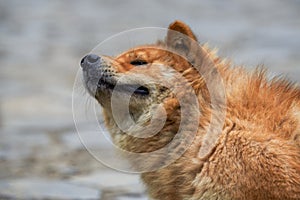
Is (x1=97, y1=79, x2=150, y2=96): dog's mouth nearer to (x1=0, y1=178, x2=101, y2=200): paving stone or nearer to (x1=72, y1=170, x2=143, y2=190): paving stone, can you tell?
(x1=0, y1=178, x2=101, y2=200): paving stone

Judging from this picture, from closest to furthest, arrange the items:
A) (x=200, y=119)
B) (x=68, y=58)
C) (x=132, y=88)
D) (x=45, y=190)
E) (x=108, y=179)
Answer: (x=200, y=119) → (x=132, y=88) → (x=45, y=190) → (x=108, y=179) → (x=68, y=58)

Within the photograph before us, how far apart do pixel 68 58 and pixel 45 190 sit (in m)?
4.86

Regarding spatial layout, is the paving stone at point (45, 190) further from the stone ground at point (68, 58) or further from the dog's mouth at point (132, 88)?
the dog's mouth at point (132, 88)

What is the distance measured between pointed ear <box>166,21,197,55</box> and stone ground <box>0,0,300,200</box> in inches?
36.4

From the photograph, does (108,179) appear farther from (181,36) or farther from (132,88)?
(181,36)

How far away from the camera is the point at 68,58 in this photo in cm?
1151

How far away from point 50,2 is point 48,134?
20.7ft

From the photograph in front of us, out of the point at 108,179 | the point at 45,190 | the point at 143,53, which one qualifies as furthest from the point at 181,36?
the point at 108,179

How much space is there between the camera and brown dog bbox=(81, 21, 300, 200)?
4.84 metres

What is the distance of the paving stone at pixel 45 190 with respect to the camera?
6.64 metres

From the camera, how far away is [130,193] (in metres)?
6.79

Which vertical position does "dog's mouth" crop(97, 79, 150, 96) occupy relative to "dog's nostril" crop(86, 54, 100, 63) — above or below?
below

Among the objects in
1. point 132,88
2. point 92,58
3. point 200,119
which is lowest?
point 200,119

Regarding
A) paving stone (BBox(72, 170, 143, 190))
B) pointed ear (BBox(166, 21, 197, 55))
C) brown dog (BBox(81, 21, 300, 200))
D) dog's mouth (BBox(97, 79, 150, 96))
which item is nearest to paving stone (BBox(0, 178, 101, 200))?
paving stone (BBox(72, 170, 143, 190))
